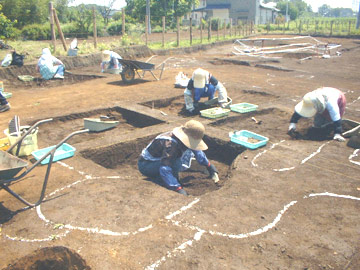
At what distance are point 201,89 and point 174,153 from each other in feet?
12.5

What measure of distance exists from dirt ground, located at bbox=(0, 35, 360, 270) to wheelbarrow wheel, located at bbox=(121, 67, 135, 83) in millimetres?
4075

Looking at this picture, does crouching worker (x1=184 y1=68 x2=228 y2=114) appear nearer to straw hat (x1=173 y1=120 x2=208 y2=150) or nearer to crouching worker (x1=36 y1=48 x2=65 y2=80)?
straw hat (x1=173 y1=120 x2=208 y2=150)

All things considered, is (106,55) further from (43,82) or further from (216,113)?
(216,113)

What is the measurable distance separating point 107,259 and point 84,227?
0.60 meters

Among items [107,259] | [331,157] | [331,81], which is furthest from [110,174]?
[331,81]

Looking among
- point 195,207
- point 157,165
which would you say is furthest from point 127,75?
point 195,207

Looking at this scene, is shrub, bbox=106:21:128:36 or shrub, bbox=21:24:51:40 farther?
shrub, bbox=106:21:128:36

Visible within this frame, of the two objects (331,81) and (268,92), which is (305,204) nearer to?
(268,92)

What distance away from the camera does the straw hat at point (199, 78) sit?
7.39m

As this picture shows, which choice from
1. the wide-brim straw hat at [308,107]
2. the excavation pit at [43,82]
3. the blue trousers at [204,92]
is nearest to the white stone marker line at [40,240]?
the wide-brim straw hat at [308,107]

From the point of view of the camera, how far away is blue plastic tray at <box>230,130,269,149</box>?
→ 5.53 meters

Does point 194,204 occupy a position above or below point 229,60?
below

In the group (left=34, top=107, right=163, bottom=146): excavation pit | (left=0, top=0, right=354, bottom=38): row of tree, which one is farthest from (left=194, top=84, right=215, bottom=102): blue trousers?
(left=0, top=0, right=354, bottom=38): row of tree

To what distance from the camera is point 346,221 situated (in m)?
3.56
